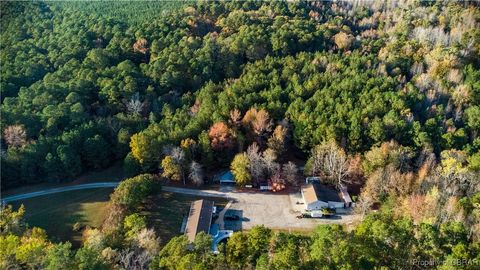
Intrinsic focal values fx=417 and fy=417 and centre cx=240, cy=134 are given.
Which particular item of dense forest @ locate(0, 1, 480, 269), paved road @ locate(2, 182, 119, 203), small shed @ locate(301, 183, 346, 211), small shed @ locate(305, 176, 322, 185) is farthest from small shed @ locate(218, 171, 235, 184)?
paved road @ locate(2, 182, 119, 203)

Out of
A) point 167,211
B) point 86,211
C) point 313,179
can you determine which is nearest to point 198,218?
point 167,211

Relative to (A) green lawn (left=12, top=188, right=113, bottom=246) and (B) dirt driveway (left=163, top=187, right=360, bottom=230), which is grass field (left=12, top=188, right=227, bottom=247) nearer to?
(A) green lawn (left=12, top=188, right=113, bottom=246)

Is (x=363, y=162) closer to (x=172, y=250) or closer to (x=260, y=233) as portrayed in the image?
(x=260, y=233)

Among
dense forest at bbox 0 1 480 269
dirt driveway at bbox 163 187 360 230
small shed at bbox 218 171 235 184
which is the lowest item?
dirt driveway at bbox 163 187 360 230

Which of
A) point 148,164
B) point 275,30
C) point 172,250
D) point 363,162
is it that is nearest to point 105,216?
point 148,164

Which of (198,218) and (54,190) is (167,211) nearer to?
(198,218)

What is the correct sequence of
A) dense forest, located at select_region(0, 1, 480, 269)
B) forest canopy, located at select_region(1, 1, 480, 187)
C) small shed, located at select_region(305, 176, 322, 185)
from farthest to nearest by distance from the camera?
1. forest canopy, located at select_region(1, 1, 480, 187)
2. small shed, located at select_region(305, 176, 322, 185)
3. dense forest, located at select_region(0, 1, 480, 269)
